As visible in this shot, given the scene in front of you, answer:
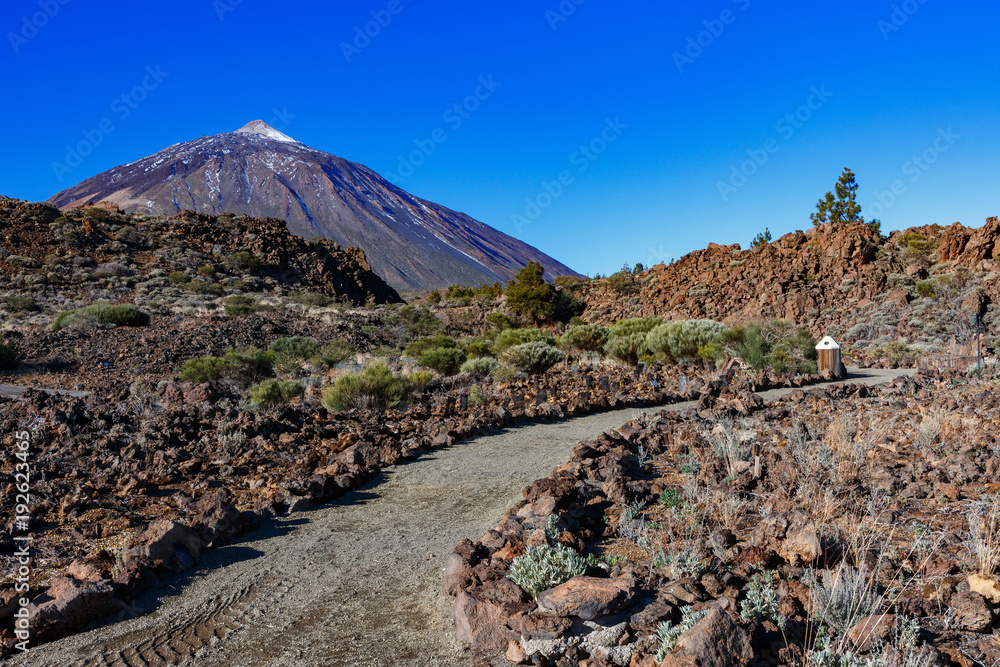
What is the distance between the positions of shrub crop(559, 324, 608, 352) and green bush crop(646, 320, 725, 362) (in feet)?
6.28

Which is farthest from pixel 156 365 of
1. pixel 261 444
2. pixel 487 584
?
pixel 487 584

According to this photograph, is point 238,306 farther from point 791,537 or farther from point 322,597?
point 791,537

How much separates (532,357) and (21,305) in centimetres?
2127

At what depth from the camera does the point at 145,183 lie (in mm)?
152500

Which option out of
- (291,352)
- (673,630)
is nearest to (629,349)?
(291,352)

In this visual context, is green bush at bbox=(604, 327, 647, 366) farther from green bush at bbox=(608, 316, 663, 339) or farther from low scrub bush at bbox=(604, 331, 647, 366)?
green bush at bbox=(608, 316, 663, 339)

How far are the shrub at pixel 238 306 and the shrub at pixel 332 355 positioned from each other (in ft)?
30.6

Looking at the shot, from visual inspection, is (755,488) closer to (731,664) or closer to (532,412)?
(731,664)

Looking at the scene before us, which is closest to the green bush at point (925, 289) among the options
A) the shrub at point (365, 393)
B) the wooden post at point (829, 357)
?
the wooden post at point (829, 357)

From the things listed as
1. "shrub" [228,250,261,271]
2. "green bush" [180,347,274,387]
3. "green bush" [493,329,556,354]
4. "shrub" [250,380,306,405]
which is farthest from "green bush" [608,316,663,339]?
"shrub" [228,250,261,271]

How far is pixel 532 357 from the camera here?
1444cm

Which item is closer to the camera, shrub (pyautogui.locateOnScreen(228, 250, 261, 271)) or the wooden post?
the wooden post

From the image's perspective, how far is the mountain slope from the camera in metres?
137

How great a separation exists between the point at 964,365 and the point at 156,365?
18082mm
